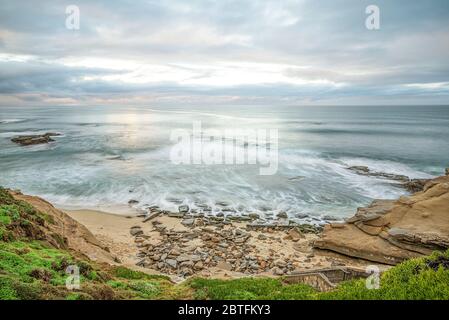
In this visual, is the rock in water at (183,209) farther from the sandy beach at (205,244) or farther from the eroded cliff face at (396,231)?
the eroded cliff face at (396,231)

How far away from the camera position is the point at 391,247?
49.1ft

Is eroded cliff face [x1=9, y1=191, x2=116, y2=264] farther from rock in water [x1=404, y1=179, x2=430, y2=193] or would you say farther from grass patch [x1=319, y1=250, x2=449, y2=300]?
rock in water [x1=404, y1=179, x2=430, y2=193]

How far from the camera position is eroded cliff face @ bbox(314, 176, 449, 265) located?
47.5 feet

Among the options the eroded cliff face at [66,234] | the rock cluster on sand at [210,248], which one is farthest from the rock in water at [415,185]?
the eroded cliff face at [66,234]

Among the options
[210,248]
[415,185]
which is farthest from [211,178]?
[415,185]

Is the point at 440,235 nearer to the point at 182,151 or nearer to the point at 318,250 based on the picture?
the point at 318,250

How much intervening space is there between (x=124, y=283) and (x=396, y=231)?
13.5 metres

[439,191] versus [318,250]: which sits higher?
[439,191]

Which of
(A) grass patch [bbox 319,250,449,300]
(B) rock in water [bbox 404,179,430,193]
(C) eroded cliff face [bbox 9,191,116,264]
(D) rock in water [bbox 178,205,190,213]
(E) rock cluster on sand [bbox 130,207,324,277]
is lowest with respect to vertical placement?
(E) rock cluster on sand [bbox 130,207,324,277]

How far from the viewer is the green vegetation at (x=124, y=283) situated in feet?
18.6

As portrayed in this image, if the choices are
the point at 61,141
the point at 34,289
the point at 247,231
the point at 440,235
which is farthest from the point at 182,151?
the point at 34,289

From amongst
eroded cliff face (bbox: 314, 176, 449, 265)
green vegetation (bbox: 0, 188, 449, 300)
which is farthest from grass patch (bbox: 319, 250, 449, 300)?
eroded cliff face (bbox: 314, 176, 449, 265)

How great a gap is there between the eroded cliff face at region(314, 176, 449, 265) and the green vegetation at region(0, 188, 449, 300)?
8.55 m
